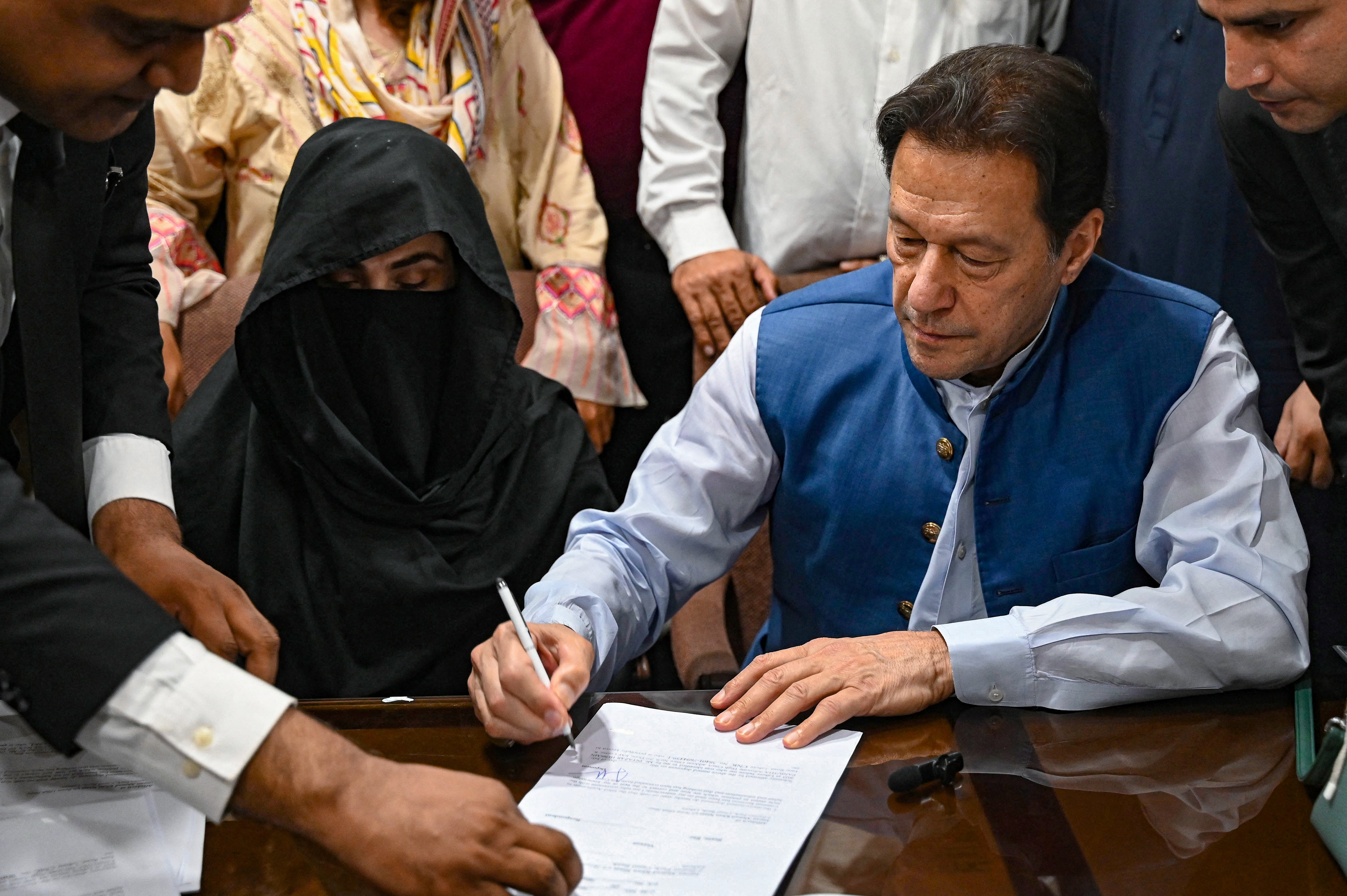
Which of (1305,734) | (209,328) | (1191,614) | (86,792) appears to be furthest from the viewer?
(209,328)

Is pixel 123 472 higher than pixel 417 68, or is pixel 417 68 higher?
pixel 417 68

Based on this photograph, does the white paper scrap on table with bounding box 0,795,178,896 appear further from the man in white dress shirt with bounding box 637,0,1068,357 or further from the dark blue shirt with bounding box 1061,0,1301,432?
the dark blue shirt with bounding box 1061,0,1301,432

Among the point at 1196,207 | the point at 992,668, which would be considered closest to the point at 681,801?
the point at 992,668

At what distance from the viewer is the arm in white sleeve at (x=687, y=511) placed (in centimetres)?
189

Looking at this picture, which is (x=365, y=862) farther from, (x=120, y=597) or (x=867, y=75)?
(x=867, y=75)

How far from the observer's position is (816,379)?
2.02m

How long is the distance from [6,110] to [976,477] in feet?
4.61

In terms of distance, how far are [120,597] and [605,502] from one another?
55.9 inches

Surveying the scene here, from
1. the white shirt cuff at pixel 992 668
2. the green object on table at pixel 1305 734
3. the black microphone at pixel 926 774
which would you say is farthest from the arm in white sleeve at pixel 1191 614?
the black microphone at pixel 926 774

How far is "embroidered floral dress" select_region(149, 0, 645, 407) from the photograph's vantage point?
A: 2.75m

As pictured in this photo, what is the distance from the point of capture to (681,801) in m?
1.32

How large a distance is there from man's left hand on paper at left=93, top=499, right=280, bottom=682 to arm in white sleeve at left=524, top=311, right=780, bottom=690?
394 millimetres

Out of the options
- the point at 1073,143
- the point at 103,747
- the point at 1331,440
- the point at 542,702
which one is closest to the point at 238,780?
the point at 103,747

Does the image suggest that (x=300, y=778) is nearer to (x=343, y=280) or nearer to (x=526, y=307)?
(x=343, y=280)
